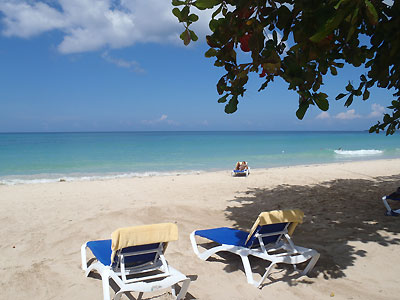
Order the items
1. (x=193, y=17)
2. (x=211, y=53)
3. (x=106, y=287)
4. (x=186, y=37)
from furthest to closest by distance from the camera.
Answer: (x=106, y=287)
(x=211, y=53)
(x=186, y=37)
(x=193, y=17)

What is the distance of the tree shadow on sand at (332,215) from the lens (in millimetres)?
4098

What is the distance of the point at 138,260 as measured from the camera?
339 cm

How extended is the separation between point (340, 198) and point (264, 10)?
5.93 meters

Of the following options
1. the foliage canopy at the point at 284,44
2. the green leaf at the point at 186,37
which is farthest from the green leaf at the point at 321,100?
the green leaf at the point at 186,37

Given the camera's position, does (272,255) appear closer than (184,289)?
No

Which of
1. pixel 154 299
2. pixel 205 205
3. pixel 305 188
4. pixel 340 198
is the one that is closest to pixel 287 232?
pixel 154 299

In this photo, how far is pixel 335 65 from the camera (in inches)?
135

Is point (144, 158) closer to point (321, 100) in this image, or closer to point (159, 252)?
point (159, 252)

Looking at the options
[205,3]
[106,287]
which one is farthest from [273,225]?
[205,3]

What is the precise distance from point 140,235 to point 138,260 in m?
0.45

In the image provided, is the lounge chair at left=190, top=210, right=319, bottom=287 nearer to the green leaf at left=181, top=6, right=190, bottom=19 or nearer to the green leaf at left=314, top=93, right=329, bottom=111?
the green leaf at left=314, top=93, right=329, bottom=111

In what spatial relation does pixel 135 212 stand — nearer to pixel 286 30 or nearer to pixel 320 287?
pixel 320 287

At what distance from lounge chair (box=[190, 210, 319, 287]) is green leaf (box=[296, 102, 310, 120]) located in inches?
64.0

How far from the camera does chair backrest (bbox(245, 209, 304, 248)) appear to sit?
3529mm
